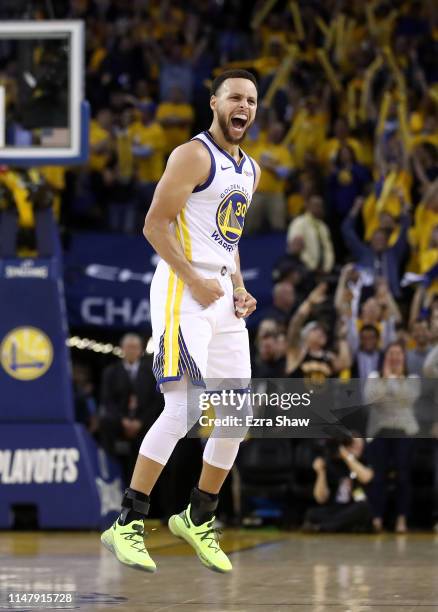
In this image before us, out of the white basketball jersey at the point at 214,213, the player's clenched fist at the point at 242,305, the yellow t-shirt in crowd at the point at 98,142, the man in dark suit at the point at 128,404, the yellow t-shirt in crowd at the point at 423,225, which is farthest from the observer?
the yellow t-shirt in crowd at the point at 98,142

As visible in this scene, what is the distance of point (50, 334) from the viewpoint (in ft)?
41.5

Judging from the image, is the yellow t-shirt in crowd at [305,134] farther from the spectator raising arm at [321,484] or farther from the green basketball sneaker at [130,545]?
the green basketball sneaker at [130,545]

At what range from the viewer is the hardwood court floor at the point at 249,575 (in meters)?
6.50

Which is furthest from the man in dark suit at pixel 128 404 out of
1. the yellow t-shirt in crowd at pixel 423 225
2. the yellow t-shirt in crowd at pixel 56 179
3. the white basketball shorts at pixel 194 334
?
the white basketball shorts at pixel 194 334

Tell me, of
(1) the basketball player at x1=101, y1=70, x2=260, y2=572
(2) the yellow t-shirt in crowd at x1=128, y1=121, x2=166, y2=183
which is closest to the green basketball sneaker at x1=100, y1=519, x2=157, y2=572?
(1) the basketball player at x1=101, y1=70, x2=260, y2=572

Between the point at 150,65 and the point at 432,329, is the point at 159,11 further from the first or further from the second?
the point at 432,329

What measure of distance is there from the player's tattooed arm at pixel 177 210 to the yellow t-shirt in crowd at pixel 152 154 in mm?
10823

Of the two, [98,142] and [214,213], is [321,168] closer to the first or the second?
[98,142]

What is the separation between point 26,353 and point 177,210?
6344 mm

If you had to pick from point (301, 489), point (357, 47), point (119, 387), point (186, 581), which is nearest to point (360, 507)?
point (301, 489)

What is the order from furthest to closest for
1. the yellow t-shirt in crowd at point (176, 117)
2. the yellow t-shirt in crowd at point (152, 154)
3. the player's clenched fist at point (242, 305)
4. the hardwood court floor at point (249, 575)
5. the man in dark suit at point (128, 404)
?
the yellow t-shirt in crowd at point (176, 117), the yellow t-shirt in crowd at point (152, 154), the man in dark suit at point (128, 404), the player's clenched fist at point (242, 305), the hardwood court floor at point (249, 575)

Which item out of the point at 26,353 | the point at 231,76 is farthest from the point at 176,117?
the point at 231,76

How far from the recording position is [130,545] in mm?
6574

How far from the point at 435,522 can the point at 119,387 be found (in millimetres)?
3654
